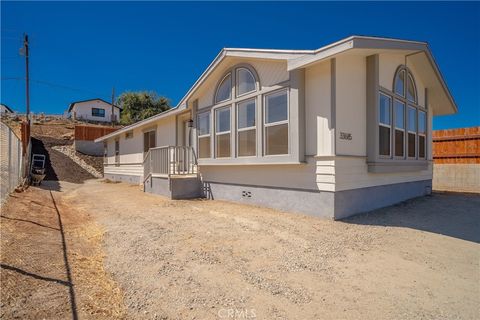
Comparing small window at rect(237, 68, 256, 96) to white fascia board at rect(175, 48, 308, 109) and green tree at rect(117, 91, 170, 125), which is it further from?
green tree at rect(117, 91, 170, 125)

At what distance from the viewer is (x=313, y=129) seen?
602cm

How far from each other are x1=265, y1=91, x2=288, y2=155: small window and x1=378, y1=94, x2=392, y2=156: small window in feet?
7.80

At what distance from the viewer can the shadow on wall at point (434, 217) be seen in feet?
16.4

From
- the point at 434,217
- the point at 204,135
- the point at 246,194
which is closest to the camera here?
the point at 434,217

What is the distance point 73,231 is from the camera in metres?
4.99

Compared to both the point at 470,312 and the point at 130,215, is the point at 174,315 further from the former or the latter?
the point at 130,215

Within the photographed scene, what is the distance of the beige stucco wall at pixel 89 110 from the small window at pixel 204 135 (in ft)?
126

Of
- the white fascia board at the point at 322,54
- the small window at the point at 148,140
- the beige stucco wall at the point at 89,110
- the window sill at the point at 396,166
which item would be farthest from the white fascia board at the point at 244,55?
the beige stucco wall at the point at 89,110

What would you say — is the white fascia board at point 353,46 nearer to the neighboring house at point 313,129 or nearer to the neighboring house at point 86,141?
the neighboring house at point 313,129

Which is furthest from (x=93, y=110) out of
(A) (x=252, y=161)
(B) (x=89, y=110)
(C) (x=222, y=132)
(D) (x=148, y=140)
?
(A) (x=252, y=161)

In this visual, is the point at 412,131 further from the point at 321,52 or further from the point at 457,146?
the point at 457,146

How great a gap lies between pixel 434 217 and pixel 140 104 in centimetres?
3771

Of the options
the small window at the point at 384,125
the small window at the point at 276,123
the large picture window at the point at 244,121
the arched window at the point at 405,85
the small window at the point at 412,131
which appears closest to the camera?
the small window at the point at 276,123

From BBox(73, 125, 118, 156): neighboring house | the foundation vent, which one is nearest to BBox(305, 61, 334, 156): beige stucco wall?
the foundation vent
